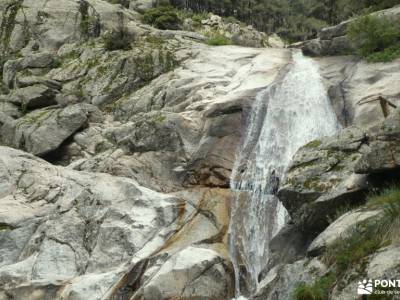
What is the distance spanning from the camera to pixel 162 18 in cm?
4619

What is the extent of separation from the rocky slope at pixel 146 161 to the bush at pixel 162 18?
126 inches

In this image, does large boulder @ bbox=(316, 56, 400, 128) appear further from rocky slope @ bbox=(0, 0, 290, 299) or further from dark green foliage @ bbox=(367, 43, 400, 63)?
rocky slope @ bbox=(0, 0, 290, 299)

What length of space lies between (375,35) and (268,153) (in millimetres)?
10237

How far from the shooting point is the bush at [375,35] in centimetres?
2944

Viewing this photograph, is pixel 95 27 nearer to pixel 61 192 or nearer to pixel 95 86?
pixel 95 86

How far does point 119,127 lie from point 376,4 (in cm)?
2017

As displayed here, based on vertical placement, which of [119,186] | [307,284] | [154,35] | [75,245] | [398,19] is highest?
[398,19]

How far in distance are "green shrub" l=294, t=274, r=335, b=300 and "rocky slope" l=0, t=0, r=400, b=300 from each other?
0.62 metres

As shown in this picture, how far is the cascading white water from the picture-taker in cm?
2100

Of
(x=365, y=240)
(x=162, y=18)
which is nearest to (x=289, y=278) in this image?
(x=365, y=240)

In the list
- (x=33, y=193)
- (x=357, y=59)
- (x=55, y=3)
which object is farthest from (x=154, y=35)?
(x=33, y=193)

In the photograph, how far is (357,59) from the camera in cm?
3039

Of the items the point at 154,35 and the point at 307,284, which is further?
the point at 154,35

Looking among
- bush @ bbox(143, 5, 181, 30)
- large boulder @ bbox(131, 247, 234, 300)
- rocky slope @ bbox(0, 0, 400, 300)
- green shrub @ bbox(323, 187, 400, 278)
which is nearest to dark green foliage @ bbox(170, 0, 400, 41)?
bush @ bbox(143, 5, 181, 30)
